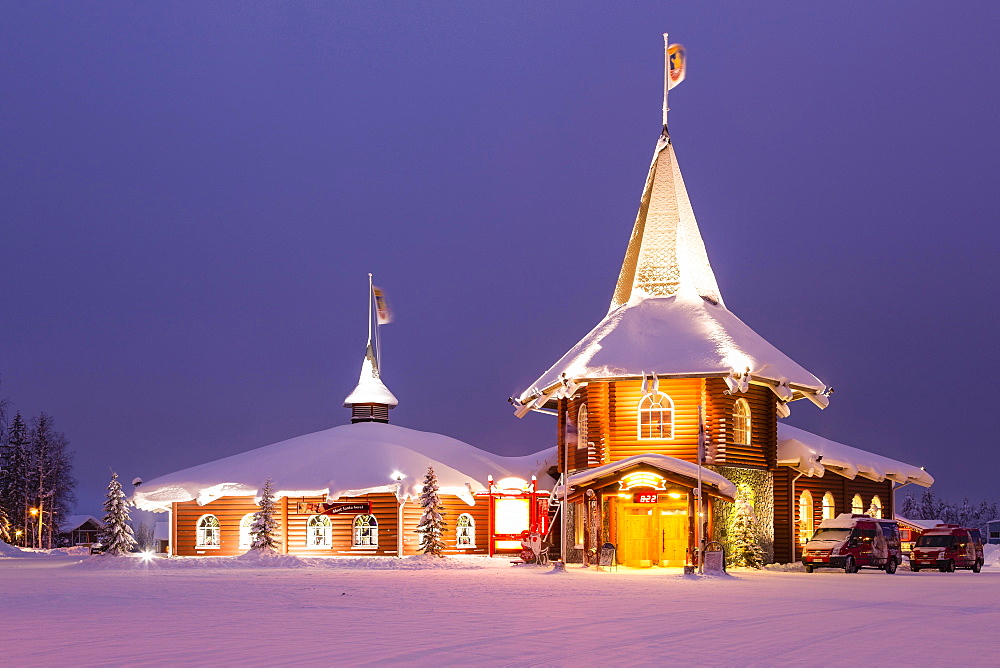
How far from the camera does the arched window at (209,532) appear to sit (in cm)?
4931

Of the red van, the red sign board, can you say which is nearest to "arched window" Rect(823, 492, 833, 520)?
the red van

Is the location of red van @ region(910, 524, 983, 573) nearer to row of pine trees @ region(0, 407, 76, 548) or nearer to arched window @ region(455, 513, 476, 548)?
arched window @ region(455, 513, 476, 548)

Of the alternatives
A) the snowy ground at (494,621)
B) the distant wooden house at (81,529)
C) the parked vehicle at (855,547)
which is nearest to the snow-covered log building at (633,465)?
the parked vehicle at (855,547)

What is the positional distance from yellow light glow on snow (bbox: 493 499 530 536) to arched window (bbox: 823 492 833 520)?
11.9 metres

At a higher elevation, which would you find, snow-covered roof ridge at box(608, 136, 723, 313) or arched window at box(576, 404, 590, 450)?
snow-covered roof ridge at box(608, 136, 723, 313)

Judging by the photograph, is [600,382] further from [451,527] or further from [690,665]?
[690,665]

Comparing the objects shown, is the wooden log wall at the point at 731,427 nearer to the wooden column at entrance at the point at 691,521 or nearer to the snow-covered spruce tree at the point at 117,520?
the wooden column at entrance at the point at 691,521

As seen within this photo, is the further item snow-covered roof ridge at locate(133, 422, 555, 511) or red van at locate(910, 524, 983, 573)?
snow-covered roof ridge at locate(133, 422, 555, 511)

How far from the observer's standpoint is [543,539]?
143 feet

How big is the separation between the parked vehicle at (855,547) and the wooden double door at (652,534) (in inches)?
173

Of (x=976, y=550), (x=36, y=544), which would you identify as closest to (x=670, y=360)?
(x=976, y=550)

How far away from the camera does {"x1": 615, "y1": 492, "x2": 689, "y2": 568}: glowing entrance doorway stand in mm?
40594

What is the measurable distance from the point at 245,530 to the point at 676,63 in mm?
26075

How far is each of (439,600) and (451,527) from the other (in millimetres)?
26912
